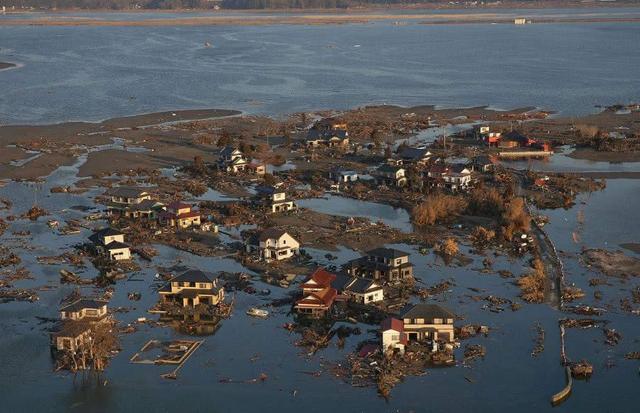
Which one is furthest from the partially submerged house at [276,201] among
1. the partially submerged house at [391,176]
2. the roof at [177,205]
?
the partially submerged house at [391,176]

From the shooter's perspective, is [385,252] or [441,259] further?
[441,259]

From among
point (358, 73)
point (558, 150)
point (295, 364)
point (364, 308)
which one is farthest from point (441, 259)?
point (358, 73)

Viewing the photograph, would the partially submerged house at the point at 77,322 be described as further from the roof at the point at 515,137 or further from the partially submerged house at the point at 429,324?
the roof at the point at 515,137

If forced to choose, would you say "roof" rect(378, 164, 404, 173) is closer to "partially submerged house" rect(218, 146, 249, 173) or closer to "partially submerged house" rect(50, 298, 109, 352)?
"partially submerged house" rect(218, 146, 249, 173)

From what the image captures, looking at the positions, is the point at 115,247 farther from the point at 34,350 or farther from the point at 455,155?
the point at 455,155

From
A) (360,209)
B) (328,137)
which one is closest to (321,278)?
(360,209)

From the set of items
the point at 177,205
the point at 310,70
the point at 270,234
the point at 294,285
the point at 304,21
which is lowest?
the point at 304,21

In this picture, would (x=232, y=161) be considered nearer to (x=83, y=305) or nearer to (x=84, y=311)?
(x=83, y=305)
